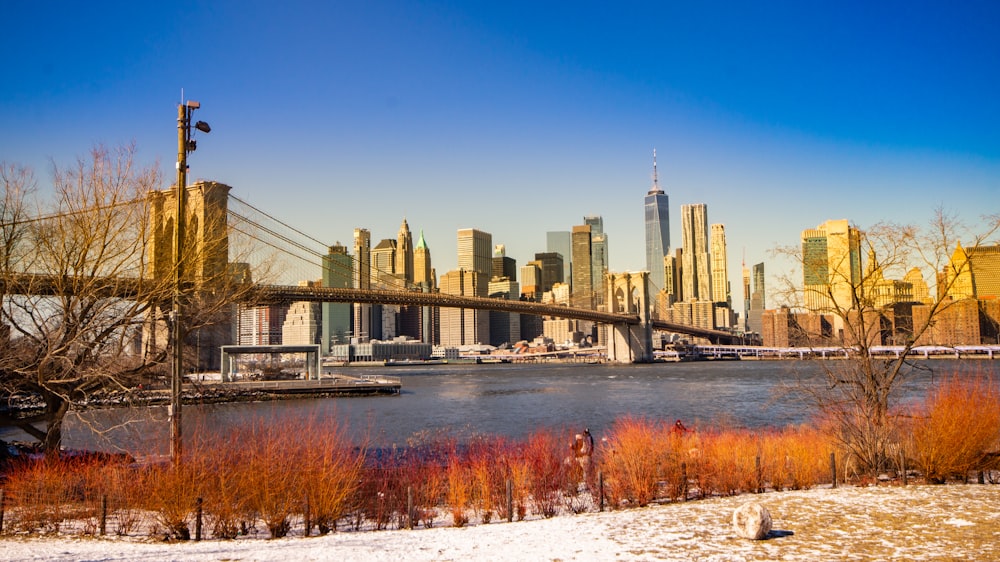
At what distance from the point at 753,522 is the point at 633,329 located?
11912cm

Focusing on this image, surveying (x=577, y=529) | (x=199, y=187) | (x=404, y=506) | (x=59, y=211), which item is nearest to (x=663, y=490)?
(x=577, y=529)

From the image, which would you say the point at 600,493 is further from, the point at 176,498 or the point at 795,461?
the point at 176,498

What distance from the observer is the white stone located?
9.72 metres

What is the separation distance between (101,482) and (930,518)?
1288cm

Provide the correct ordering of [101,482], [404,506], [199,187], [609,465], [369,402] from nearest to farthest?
[101,482]
[404,506]
[609,465]
[199,187]
[369,402]

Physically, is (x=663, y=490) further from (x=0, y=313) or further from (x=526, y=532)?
(x=0, y=313)

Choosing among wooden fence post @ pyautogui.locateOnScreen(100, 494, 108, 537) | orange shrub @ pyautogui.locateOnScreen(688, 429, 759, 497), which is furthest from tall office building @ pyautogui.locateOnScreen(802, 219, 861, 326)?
wooden fence post @ pyautogui.locateOnScreen(100, 494, 108, 537)

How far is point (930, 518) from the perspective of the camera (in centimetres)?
1070

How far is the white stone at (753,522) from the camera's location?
972cm

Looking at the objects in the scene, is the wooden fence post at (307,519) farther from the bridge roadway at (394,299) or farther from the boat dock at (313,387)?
the boat dock at (313,387)

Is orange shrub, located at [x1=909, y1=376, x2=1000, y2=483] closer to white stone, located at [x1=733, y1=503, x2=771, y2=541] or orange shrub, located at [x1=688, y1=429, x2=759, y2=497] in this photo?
orange shrub, located at [x1=688, y1=429, x2=759, y2=497]

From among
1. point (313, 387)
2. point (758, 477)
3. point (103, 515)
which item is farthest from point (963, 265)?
point (313, 387)

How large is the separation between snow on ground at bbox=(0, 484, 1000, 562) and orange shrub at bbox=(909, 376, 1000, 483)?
180 centimetres

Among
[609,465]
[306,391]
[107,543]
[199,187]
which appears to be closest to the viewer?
[107,543]
